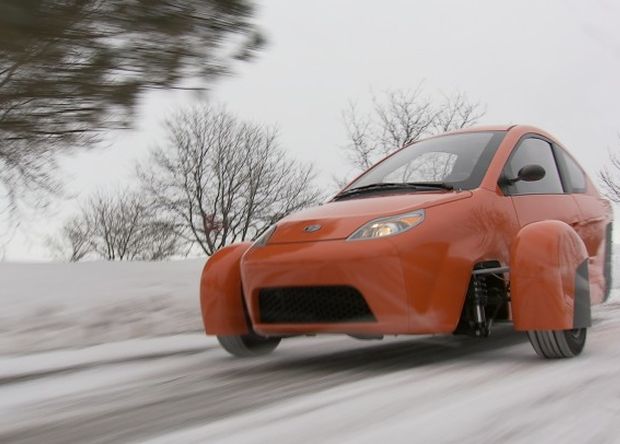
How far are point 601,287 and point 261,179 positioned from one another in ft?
101

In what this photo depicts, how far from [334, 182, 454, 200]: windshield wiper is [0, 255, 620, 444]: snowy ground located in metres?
1.24

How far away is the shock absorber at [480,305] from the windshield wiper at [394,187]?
707 mm

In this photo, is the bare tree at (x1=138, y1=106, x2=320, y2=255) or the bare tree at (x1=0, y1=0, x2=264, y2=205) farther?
the bare tree at (x1=138, y1=106, x2=320, y2=255)

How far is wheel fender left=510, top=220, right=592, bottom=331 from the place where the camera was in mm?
4273

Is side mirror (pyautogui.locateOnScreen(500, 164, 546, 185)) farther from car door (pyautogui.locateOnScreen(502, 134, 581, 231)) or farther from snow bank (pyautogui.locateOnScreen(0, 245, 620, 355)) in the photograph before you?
snow bank (pyautogui.locateOnScreen(0, 245, 620, 355))

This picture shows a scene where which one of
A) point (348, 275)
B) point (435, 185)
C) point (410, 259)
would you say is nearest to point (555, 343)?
point (410, 259)

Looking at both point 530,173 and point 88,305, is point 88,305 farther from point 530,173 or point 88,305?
point 530,173

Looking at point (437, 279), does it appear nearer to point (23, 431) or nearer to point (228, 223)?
point (23, 431)

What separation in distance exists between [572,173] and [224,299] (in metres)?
Result: 3.37

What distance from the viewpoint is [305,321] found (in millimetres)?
4469

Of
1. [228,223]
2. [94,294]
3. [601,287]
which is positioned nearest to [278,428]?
[601,287]

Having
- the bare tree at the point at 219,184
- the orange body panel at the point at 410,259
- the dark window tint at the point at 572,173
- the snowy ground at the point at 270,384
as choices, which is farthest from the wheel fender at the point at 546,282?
the bare tree at the point at 219,184

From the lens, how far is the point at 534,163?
5535 millimetres

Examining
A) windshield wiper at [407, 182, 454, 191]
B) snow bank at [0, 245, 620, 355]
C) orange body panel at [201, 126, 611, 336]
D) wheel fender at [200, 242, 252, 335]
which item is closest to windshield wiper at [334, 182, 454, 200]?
windshield wiper at [407, 182, 454, 191]
